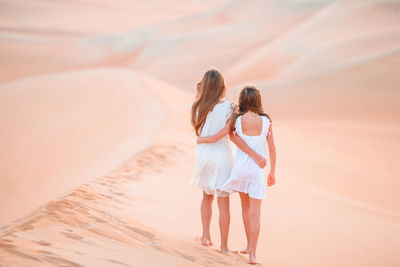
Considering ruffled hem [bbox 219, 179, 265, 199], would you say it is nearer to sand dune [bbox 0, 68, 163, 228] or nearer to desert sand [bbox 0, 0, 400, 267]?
desert sand [bbox 0, 0, 400, 267]

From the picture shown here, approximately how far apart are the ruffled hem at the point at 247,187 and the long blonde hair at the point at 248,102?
0.50 m

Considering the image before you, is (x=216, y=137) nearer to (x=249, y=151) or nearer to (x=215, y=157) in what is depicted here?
(x=215, y=157)

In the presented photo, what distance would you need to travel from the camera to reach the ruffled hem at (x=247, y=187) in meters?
4.44

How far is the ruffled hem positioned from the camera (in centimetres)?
444

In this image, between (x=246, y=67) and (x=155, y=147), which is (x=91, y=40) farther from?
(x=155, y=147)

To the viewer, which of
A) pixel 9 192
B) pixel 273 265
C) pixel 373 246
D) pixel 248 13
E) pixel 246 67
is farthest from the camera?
pixel 248 13

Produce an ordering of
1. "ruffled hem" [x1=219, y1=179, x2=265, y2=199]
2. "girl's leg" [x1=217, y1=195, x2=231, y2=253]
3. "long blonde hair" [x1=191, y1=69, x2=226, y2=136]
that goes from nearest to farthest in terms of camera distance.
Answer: "ruffled hem" [x1=219, y1=179, x2=265, y2=199] < "long blonde hair" [x1=191, y1=69, x2=226, y2=136] < "girl's leg" [x1=217, y1=195, x2=231, y2=253]

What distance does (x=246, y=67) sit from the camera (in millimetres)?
37031

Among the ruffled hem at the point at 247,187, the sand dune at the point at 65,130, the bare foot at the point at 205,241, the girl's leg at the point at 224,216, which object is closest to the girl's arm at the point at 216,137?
the ruffled hem at the point at 247,187

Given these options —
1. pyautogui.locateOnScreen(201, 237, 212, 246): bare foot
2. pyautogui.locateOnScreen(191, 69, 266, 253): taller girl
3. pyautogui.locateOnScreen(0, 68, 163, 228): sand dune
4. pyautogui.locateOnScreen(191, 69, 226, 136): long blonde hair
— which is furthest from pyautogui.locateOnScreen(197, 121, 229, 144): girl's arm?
pyautogui.locateOnScreen(0, 68, 163, 228): sand dune

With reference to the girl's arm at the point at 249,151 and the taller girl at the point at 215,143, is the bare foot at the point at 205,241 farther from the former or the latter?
the girl's arm at the point at 249,151

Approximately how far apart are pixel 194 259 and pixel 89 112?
11.6 metres

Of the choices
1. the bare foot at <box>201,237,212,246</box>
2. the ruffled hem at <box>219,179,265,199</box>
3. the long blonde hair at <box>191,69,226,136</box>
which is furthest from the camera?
the bare foot at <box>201,237,212,246</box>

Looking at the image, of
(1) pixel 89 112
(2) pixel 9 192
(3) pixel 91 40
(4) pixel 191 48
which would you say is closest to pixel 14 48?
Result: (3) pixel 91 40
